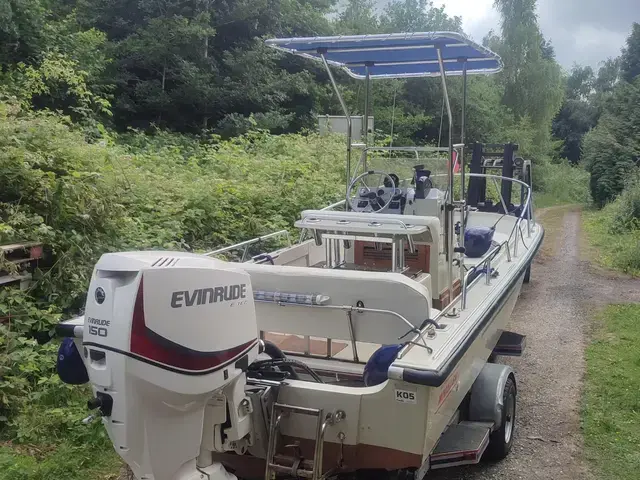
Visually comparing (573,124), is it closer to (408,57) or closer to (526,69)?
(526,69)

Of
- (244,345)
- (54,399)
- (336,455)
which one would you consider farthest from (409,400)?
(54,399)

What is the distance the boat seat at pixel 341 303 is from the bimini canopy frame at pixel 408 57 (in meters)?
0.91

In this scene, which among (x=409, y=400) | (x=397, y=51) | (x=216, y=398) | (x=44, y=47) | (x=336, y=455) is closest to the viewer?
(x=216, y=398)

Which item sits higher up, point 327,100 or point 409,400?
point 327,100

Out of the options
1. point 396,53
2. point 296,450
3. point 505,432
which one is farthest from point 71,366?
point 396,53

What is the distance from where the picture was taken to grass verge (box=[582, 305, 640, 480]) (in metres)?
4.00

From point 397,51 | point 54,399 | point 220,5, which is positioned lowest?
point 54,399

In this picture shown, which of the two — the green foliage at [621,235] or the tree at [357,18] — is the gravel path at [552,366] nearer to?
the green foliage at [621,235]

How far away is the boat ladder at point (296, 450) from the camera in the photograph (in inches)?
110

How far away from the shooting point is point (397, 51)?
4.98m

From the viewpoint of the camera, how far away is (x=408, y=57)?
17.5 feet

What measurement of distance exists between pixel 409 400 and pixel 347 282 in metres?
0.83

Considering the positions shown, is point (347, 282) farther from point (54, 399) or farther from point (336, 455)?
point (54, 399)

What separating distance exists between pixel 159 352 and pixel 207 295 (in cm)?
29
